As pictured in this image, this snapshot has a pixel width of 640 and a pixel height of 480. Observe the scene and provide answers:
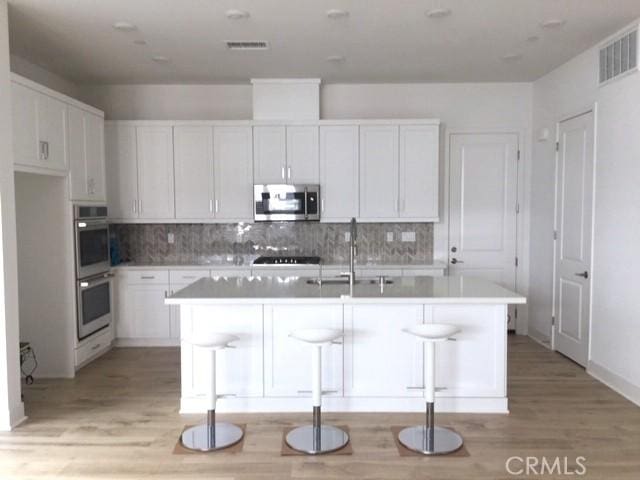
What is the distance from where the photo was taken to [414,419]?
144 inches

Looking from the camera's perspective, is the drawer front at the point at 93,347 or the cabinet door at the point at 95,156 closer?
the drawer front at the point at 93,347

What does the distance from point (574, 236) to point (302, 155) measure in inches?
112

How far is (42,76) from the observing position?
5305 mm

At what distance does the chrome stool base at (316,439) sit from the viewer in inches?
126

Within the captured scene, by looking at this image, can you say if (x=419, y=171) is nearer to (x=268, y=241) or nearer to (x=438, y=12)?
(x=268, y=241)

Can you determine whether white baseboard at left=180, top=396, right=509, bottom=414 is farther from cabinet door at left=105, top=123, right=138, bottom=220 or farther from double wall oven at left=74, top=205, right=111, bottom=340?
cabinet door at left=105, top=123, right=138, bottom=220

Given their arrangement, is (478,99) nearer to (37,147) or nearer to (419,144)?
(419,144)

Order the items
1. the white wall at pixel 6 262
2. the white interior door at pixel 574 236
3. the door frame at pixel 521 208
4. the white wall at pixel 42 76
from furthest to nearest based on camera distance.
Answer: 1. the door frame at pixel 521 208
2. the white wall at pixel 42 76
3. the white interior door at pixel 574 236
4. the white wall at pixel 6 262

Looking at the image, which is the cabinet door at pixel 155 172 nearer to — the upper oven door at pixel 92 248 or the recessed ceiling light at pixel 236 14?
the upper oven door at pixel 92 248

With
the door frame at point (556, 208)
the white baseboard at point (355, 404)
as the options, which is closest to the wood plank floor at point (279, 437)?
the white baseboard at point (355, 404)

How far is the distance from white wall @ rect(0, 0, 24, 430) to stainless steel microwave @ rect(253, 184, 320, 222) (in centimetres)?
255

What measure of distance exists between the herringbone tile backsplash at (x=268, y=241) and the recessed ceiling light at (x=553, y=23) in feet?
8.50

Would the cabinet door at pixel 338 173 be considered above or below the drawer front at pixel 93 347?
above

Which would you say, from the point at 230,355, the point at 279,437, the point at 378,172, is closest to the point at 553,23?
the point at 378,172
